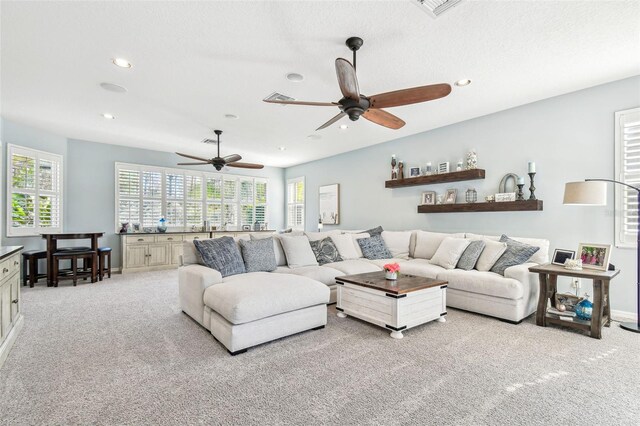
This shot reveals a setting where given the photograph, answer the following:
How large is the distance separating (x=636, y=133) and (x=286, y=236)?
170 inches

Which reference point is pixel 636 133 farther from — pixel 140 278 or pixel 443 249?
pixel 140 278

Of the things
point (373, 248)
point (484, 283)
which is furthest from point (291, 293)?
point (373, 248)

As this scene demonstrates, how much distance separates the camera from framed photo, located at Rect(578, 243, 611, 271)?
3.13 metres

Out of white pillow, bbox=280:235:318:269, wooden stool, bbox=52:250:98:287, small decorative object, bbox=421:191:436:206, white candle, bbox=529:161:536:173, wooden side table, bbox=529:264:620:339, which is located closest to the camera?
wooden side table, bbox=529:264:620:339

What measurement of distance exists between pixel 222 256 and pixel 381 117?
2306 mm

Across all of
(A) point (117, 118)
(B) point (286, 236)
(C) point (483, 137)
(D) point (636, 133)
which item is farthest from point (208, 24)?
(D) point (636, 133)

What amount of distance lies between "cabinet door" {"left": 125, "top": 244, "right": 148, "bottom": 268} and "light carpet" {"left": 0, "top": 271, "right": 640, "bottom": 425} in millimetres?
3092

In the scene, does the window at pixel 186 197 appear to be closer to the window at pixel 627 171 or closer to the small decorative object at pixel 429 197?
the small decorative object at pixel 429 197

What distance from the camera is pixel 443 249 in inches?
170

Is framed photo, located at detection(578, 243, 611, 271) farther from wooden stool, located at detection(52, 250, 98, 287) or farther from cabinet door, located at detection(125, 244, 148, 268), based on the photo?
cabinet door, located at detection(125, 244, 148, 268)

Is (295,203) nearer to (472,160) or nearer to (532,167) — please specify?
(472,160)

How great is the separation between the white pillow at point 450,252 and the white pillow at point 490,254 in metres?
0.26

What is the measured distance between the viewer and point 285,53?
289cm

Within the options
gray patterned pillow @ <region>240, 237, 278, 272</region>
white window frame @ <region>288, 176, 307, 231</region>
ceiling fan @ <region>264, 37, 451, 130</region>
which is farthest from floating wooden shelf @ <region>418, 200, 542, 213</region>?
white window frame @ <region>288, 176, 307, 231</region>
